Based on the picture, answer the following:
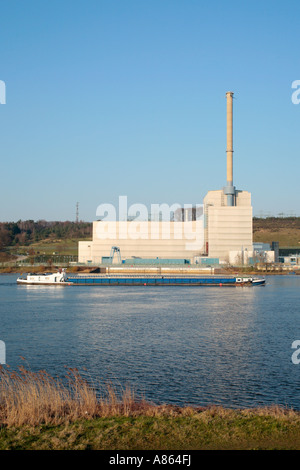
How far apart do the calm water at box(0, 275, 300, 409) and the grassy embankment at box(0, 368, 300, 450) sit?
5.48 meters

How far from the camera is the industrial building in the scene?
12950 cm

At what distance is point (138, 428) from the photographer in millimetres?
12172

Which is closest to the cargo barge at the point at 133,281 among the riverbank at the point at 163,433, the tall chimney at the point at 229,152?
the tall chimney at the point at 229,152

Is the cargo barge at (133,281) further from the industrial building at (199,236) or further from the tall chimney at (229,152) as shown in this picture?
the tall chimney at (229,152)

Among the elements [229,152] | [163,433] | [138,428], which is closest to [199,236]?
[229,152]


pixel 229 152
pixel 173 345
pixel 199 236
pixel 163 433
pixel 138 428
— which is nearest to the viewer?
pixel 163 433

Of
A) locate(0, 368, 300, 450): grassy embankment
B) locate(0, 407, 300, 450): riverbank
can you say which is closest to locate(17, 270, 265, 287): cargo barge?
locate(0, 368, 300, 450): grassy embankment

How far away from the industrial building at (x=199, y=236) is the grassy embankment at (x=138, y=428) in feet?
376

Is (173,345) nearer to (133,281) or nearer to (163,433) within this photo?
(163,433)

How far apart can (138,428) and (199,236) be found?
124 m

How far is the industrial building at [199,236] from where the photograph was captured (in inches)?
5098

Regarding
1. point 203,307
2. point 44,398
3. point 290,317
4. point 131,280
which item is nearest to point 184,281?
point 131,280

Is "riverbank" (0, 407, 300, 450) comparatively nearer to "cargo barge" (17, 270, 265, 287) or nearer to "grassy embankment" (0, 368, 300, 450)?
"grassy embankment" (0, 368, 300, 450)

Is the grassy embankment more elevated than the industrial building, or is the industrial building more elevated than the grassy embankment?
the industrial building
